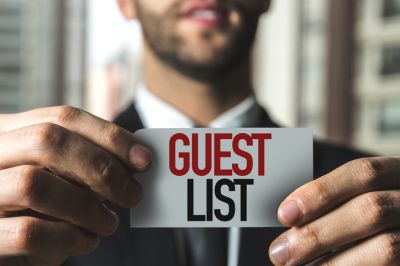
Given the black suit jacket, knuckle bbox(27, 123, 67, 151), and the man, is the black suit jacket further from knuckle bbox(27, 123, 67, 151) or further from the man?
knuckle bbox(27, 123, 67, 151)

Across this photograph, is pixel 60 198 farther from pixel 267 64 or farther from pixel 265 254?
pixel 267 64

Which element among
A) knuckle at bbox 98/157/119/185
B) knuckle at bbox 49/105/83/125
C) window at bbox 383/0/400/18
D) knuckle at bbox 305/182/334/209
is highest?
window at bbox 383/0/400/18

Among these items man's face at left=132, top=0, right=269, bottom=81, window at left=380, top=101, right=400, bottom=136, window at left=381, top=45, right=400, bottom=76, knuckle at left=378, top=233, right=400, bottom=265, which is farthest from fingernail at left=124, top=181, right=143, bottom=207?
window at left=380, top=101, right=400, bottom=136

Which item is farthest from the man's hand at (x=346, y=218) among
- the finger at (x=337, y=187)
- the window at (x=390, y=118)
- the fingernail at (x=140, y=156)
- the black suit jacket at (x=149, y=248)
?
the window at (x=390, y=118)

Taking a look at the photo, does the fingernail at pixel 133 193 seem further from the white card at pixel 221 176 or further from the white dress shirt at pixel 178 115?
the white dress shirt at pixel 178 115

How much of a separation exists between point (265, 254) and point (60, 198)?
44 centimetres

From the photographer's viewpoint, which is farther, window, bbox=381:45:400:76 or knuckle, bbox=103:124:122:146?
window, bbox=381:45:400:76

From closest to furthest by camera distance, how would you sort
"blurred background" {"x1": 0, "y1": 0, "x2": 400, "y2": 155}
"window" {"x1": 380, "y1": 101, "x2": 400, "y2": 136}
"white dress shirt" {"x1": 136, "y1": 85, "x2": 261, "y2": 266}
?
"white dress shirt" {"x1": 136, "y1": 85, "x2": 261, "y2": 266} → "blurred background" {"x1": 0, "y1": 0, "x2": 400, "y2": 155} → "window" {"x1": 380, "y1": 101, "x2": 400, "y2": 136}

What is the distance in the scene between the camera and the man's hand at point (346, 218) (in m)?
0.62

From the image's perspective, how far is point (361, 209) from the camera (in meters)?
0.64

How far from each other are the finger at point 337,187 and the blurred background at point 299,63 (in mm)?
816

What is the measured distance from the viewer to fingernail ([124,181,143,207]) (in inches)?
24.6

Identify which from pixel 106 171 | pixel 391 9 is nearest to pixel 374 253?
pixel 106 171

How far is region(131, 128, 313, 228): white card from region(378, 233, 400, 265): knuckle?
0.33 ft
